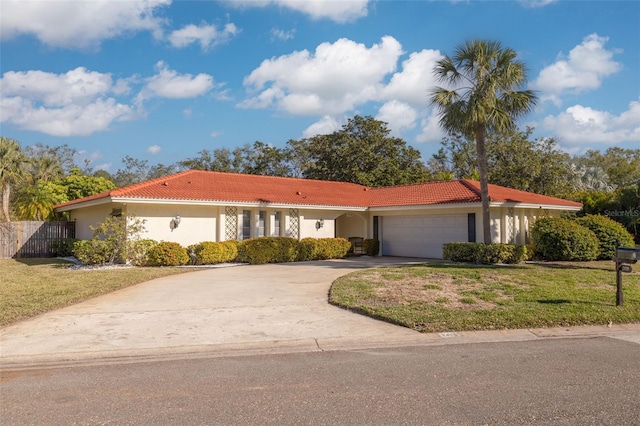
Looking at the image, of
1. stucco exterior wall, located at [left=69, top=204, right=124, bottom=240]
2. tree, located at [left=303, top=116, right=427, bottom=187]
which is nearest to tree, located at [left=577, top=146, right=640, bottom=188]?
tree, located at [left=303, top=116, right=427, bottom=187]

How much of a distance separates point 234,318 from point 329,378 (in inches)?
144

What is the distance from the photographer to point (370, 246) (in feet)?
77.7

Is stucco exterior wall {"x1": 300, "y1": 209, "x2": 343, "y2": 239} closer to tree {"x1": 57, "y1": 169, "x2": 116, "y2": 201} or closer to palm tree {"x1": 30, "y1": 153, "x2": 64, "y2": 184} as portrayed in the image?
tree {"x1": 57, "y1": 169, "x2": 116, "y2": 201}

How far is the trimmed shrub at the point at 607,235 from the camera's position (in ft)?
63.3

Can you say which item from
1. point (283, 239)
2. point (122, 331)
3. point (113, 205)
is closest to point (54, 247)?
point (113, 205)

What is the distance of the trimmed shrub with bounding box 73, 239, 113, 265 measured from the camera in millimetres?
17172

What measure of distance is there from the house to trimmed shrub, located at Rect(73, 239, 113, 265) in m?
1.49

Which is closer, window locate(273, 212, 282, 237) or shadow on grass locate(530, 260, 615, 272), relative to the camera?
shadow on grass locate(530, 260, 615, 272)

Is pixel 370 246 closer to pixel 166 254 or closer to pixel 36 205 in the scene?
pixel 166 254

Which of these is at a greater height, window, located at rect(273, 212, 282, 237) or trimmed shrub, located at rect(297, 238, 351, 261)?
window, located at rect(273, 212, 282, 237)

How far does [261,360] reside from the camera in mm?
6188

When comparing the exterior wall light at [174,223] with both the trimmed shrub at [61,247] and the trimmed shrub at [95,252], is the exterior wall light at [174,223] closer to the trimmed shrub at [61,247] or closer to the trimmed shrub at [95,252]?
the trimmed shrub at [95,252]

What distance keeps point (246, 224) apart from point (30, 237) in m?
11.6

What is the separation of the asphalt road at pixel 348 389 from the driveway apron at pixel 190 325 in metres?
0.56
